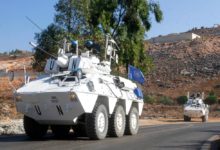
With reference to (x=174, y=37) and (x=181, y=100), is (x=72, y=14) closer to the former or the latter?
(x=181, y=100)

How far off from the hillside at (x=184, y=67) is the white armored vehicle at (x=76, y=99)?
45.1m

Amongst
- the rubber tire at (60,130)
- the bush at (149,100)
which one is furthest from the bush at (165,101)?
the rubber tire at (60,130)

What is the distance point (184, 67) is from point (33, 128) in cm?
6086

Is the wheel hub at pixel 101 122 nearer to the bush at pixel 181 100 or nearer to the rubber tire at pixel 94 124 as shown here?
the rubber tire at pixel 94 124

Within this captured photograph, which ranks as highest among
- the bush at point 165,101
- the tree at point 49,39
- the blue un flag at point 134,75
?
the tree at point 49,39

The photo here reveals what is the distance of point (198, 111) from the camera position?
139 feet

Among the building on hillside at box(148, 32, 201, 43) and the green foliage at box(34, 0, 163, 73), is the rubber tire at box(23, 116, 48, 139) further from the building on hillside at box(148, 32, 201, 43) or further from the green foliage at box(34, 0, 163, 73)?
the building on hillside at box(148, 32, 201, 43)

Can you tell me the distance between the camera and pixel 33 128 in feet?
54.5

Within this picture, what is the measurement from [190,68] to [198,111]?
111 ft

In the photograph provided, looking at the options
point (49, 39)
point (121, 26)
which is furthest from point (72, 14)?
point (121, 26)

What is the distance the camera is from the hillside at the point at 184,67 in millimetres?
67262

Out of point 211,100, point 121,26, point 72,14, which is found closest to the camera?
point 72,14

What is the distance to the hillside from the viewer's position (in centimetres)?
6726

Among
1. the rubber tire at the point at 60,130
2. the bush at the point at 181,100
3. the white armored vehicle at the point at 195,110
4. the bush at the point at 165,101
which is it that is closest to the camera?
the rubber tire at the point at 60,130
